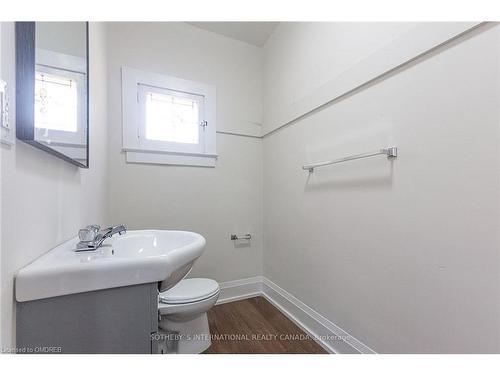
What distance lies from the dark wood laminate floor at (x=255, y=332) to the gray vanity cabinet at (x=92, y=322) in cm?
88

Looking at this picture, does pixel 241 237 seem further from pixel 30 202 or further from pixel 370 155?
pixel 30 202

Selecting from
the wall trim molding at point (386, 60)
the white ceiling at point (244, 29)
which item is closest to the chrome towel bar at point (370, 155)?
the wall trim molding at point (386, 60)

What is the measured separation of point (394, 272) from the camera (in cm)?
99

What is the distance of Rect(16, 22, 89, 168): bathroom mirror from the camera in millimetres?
550

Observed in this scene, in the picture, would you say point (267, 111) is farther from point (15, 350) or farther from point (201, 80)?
point (15, 350)

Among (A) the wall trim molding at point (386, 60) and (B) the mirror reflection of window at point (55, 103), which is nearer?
(B) the mirror reflection of window at point (55, 103)

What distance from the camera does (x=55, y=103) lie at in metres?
0.73

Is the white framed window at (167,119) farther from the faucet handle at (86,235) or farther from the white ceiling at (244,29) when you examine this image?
the faucet handle at (86,235)

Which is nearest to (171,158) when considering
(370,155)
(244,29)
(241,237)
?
(241,237)

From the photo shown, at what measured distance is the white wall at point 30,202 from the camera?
49 cm

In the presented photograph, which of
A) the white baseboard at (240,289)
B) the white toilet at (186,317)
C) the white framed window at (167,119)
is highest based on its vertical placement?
the white framed window at (167,119)

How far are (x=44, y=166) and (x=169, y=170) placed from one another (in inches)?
42.3

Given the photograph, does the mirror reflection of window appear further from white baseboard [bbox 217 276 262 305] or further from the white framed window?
white baseboard [bbox 217 276 262 305]
